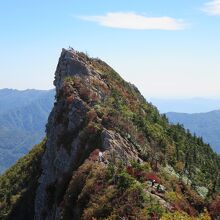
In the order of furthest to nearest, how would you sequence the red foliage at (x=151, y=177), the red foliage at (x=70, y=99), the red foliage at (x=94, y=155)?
1. the red foliage at (x=70, y=99)
2. the red foliage at (x=94, y=155)
3. the red foliage at (x=151, y=177)

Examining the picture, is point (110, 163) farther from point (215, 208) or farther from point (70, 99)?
point (70, 99)

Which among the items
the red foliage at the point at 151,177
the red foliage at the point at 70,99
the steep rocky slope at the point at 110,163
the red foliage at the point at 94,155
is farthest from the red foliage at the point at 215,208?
the red foliage at the point at 70,99

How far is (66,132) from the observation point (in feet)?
178

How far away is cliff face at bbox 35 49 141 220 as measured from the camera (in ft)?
151

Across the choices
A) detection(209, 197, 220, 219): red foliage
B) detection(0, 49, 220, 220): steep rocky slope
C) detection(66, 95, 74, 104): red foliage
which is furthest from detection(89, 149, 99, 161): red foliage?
detection(66, 95, 74, 104): red foliage

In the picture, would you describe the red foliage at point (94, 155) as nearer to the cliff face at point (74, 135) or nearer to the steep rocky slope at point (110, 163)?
the steep rocky slope at point (110, 163)

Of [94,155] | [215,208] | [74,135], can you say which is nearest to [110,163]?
[94,155]

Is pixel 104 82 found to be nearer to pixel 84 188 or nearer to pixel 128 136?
pixel 128 136

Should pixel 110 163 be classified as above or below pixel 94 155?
below

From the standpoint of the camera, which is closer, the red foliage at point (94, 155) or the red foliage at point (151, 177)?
the red foliage at point (151, 177)

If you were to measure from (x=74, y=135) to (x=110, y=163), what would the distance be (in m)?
12.5

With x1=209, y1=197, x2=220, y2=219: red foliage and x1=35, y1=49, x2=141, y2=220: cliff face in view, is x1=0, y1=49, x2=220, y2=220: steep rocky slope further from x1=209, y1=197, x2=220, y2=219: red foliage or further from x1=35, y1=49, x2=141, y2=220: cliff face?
x1=209, y1=197, x2=220, y2=219: red foliage

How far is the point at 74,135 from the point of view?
51.9 m

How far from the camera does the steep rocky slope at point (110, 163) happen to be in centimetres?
3316
